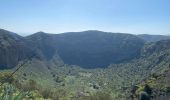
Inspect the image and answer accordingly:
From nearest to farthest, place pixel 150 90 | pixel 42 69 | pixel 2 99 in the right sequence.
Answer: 1. pixel 2 99
2. pixel 150 90
3. pixel 42 69

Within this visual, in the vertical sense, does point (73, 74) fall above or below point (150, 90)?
below

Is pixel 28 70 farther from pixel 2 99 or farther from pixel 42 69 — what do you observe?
pixel 2 99

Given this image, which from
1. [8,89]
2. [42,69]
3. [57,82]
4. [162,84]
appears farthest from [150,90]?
[42,69]

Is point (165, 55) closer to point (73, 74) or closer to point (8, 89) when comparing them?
point (73, 74)

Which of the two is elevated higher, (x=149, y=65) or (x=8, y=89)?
(x=8, y=89)

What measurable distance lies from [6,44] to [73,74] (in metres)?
47.5

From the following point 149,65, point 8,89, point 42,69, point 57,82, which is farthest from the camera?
point 149,65

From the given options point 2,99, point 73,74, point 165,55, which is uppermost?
point 2,99

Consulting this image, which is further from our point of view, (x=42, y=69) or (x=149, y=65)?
(x=149, y=65)

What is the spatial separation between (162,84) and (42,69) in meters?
96.5

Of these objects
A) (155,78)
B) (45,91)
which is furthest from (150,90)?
(45,91)

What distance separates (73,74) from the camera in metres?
199

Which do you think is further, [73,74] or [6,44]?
[73,74]

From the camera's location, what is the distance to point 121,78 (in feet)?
578
